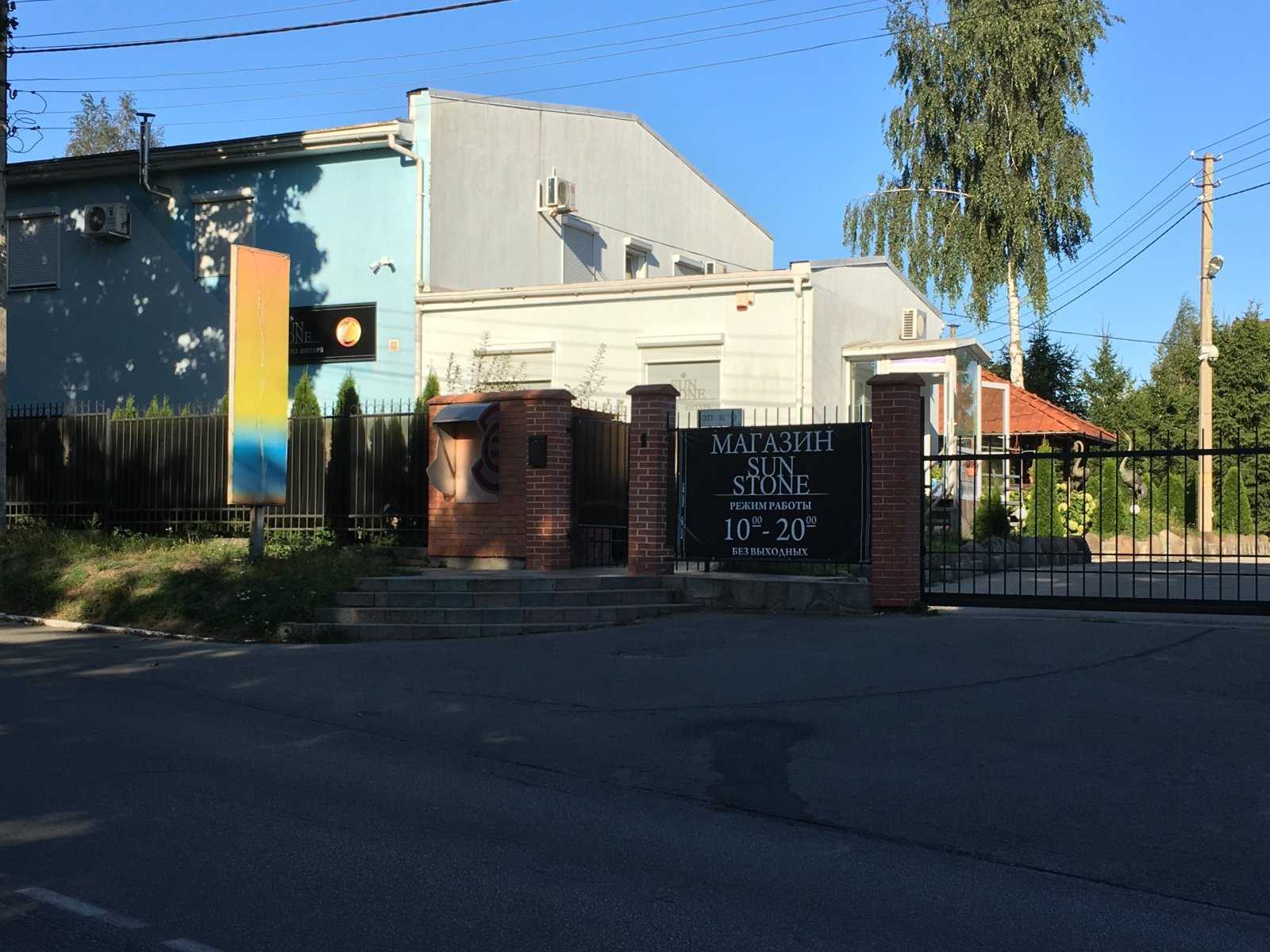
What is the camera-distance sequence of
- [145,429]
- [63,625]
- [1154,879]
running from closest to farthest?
[1154,879] → [63,625] → [145,429]

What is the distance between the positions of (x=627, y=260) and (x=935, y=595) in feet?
52.3

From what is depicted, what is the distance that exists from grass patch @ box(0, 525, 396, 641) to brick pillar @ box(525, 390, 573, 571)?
1854 millimetres

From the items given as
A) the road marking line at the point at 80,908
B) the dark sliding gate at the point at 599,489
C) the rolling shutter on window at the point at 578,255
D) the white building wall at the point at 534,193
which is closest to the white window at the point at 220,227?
the white building wall at the point at 534,193

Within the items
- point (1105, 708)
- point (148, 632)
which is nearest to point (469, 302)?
point (148, 632)

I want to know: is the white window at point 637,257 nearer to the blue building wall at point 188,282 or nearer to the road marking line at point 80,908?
the blue building wall at point 188,282

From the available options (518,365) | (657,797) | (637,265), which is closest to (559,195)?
(637,265)

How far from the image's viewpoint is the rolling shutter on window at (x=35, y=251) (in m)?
26.2

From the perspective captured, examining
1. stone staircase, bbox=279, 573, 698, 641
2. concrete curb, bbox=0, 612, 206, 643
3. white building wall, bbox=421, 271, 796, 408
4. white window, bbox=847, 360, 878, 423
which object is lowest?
concrete curb, bbox=0, 612, 206, 643

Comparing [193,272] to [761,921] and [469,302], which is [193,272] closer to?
[469,302]

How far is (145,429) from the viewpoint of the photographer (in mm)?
19797

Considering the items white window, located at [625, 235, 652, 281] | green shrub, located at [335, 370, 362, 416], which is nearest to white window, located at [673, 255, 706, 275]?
white window, located at [625, 235, 652, 281]

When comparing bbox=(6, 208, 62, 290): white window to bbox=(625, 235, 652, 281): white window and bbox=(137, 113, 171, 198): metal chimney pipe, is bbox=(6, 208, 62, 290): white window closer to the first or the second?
bbox=(137, 113, 171, 198): metal chimney pipe

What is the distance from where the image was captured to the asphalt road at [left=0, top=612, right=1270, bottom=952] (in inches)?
189

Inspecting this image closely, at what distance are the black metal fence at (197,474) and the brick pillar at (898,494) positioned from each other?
706cm
